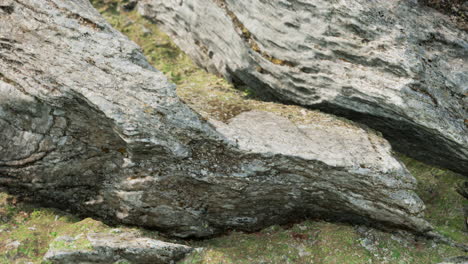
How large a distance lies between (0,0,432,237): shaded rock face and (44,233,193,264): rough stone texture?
146cm

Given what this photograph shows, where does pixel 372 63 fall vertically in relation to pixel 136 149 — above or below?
above

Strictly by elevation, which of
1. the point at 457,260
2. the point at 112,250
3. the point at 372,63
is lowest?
the point at 112,250

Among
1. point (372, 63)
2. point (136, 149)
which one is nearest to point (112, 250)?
point (136, 149)

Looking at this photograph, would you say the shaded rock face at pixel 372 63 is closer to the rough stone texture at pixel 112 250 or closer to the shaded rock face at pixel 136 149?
the shaded rock face at pixel 136 149

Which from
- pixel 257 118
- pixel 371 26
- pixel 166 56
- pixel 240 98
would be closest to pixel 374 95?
pixel 371 26

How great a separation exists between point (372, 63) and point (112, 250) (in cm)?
1210

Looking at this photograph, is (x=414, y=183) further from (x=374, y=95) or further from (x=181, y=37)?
(x=181, y=37)

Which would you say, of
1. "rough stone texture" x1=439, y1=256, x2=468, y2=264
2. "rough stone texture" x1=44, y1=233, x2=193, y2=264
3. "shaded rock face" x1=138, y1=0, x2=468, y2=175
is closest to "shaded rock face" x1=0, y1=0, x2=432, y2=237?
"rough stone texture" x1=439, y1=256, x2=468, y2=264

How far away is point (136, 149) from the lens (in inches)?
510

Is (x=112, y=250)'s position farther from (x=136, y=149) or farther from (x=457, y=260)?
(x=457, y=260)

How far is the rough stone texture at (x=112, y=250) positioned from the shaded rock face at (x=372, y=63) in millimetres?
8663

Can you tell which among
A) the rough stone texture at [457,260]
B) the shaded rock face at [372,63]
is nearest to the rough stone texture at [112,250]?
the shaded rock face at [372,63]

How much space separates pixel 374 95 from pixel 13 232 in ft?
48.3

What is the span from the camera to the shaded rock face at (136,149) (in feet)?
42.6
